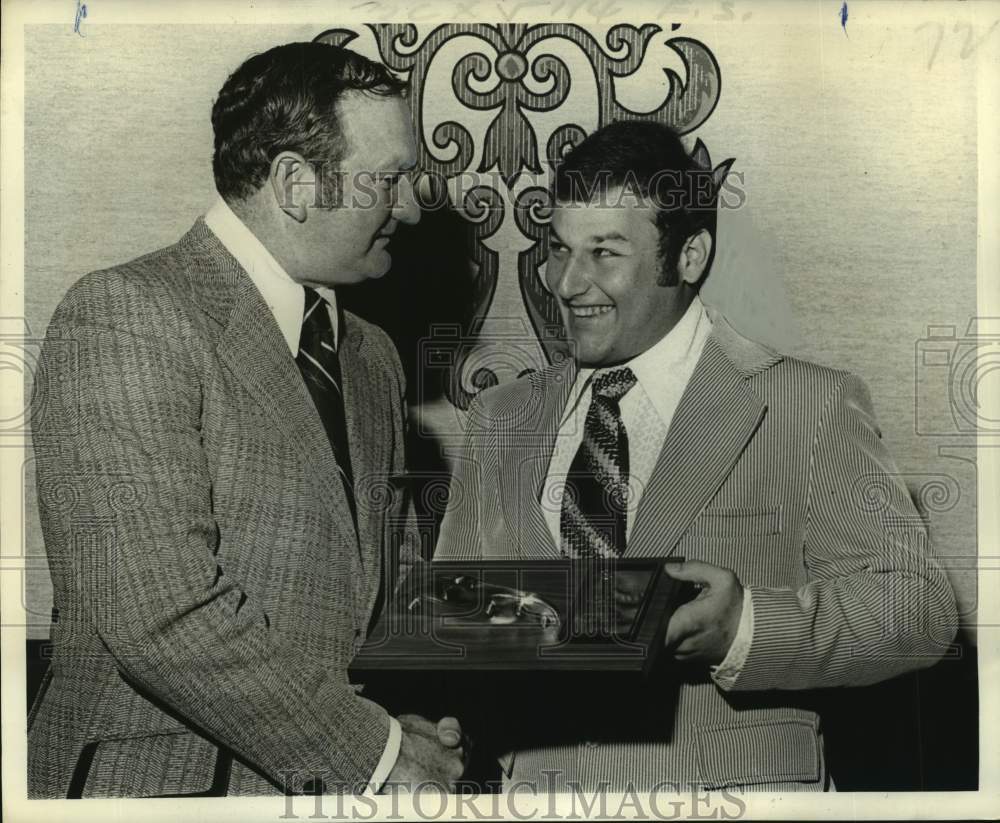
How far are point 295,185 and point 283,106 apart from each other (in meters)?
0.25

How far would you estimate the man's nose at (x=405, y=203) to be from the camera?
3975 millimetres

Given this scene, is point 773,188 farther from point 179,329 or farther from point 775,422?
point 179,329

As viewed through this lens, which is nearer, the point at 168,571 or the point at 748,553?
the point at 168,571

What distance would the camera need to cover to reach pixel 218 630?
12.1 ft

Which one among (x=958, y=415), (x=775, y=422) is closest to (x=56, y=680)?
(x=775, y=422)

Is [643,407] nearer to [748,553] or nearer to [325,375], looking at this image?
[748,553]

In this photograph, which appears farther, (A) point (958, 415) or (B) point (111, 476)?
(A) point (958, 415)

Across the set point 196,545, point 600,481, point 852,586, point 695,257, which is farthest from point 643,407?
point 196,545

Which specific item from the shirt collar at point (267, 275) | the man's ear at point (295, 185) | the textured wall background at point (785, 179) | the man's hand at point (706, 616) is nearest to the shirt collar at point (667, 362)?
the textured wall background at point (785, 179)

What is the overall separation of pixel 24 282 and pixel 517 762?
7.04ft

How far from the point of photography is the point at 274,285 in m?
3.90

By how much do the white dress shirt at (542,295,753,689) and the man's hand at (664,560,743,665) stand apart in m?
0.24

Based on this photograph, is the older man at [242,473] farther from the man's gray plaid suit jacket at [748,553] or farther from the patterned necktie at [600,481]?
the patterned necktie at [600,481]

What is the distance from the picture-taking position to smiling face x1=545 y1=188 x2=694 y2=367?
3941 millimetres
